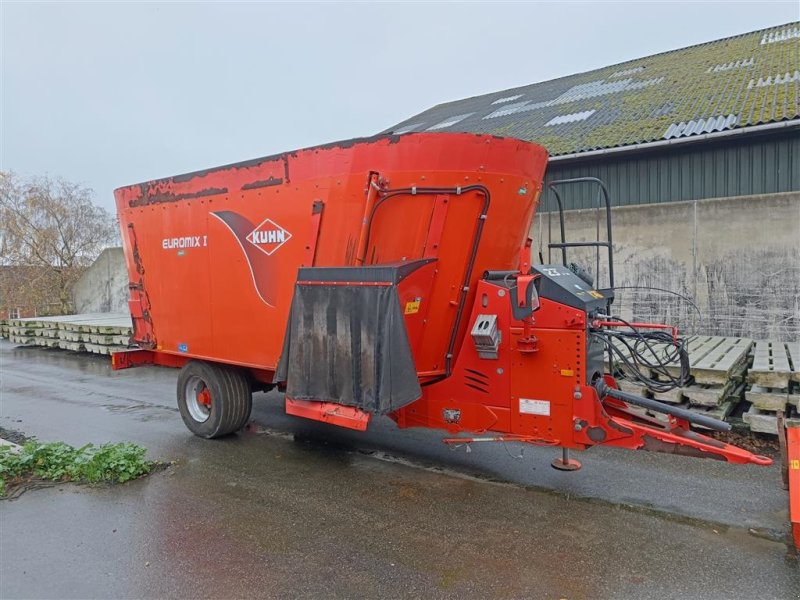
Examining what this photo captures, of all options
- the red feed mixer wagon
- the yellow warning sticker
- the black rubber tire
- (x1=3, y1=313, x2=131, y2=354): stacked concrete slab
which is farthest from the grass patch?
(x1=3, y1=313, x2=131, y2=354): stacked concrete slab

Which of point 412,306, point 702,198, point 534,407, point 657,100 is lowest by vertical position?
point 534,407

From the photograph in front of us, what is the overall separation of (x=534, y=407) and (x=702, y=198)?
24.2 feet

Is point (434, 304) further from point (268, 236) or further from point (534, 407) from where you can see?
point (268, 236)

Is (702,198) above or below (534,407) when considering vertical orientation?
above

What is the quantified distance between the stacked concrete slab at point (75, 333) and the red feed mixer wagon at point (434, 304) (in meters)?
8.51

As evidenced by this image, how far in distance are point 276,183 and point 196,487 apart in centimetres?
274

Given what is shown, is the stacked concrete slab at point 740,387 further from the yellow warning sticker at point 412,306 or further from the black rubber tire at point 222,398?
the black rubber tire at point 222,398

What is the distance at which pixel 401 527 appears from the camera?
3824 millimetres

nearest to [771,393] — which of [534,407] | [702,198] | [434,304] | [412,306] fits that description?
[534,407]

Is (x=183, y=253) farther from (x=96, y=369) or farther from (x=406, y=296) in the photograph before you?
(x=96, y=369)

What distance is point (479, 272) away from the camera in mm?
4582

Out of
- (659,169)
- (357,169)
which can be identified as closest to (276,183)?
(357,169)

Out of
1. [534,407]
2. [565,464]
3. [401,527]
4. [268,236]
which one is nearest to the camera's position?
[401,527]

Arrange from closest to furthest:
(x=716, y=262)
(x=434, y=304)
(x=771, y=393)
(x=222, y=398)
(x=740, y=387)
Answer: (x=434, y=304) < (x=771, y=393) < (x=222, y=398) < (x=740, y=387) < (x=716, y=262)
